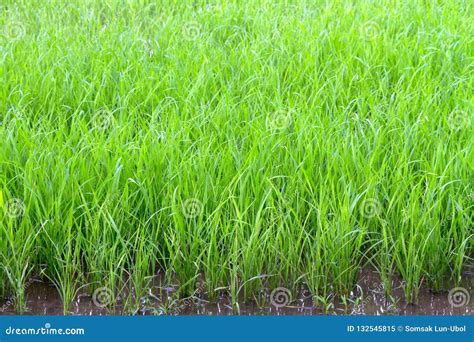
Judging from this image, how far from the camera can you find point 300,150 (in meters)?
3.39

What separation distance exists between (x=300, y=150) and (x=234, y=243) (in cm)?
63

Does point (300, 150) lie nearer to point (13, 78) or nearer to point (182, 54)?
point (182, 54)

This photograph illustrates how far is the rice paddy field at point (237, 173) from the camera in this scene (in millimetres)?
2953

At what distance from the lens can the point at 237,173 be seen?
3.24 meters

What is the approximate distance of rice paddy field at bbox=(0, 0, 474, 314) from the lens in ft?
9.69
